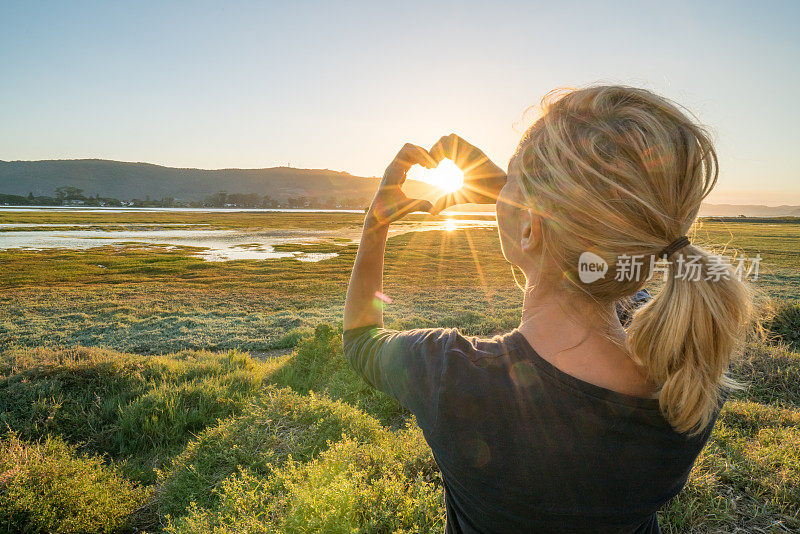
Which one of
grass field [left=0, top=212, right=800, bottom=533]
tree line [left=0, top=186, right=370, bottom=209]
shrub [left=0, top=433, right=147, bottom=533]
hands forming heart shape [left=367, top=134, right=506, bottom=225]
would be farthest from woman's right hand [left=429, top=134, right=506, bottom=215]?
tree line [left=0, top=186, right=370, bottom=209]

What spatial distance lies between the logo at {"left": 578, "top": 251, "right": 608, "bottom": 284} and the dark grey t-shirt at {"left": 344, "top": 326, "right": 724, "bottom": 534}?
0.24 metres

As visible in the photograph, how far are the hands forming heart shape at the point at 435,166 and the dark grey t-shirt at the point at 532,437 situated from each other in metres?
0.48

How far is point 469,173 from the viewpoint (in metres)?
1.52

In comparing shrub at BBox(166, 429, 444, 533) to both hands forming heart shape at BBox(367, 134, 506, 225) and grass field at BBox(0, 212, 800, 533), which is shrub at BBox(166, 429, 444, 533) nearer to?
grass field at BBox(0, 212, 800, 533)

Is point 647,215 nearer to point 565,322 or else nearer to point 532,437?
point 565,322

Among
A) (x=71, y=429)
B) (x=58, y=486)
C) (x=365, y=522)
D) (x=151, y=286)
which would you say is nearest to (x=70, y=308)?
(x=151, y=286)

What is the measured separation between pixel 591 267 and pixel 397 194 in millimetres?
687

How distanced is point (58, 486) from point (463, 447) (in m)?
5.13

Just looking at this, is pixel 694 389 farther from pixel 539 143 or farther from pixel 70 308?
pixel 70 308

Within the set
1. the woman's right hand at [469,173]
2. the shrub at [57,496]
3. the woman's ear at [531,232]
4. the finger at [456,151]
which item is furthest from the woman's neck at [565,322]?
the shrub at [57,496]

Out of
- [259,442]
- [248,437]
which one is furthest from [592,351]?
[248,437]

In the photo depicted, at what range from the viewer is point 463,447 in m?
1.07

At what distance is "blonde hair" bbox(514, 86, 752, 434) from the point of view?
1.04 metres

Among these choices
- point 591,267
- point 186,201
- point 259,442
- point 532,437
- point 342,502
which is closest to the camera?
point 532,437
